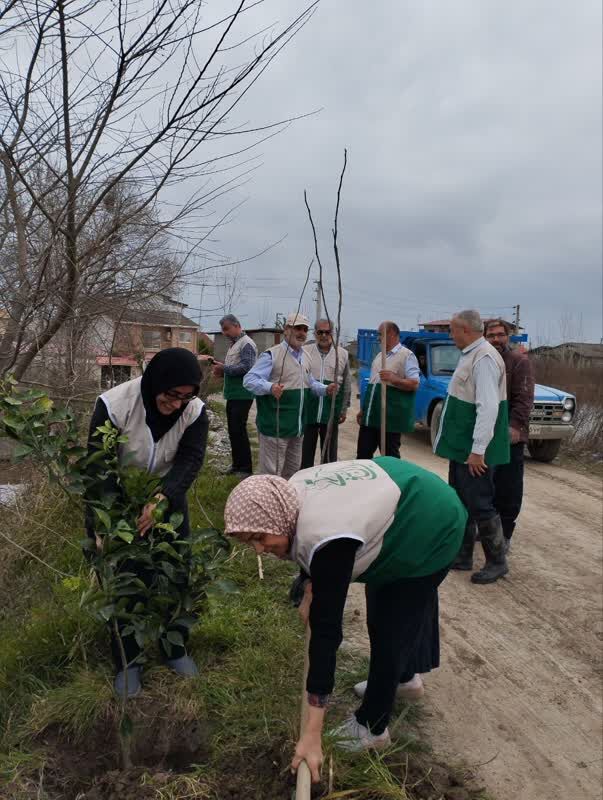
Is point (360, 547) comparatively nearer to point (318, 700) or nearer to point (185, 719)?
point (318, 700)

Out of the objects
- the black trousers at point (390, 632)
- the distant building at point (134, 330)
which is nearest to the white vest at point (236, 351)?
the distant building at point (134, 330)

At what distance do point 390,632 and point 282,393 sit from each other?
3.15 metres

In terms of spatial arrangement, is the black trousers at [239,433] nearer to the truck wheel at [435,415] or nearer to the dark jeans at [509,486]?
the dark jeans at [509,486]

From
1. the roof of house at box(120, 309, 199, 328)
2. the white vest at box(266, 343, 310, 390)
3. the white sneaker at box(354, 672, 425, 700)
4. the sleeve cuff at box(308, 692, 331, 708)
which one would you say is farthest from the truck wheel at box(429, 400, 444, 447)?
the sleeve cuff at box(308, 692, 331, 708)

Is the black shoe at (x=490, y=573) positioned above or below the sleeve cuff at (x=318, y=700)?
below

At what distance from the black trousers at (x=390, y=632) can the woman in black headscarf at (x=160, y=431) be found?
0.78 m

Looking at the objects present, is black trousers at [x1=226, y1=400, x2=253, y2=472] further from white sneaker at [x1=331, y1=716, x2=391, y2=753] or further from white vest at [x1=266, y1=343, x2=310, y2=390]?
white sneaker at [x1=331, y1=716, x2=391, y2=753]

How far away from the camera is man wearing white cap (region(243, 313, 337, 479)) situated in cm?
512

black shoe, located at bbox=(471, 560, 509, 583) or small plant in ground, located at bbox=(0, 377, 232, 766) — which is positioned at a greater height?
small plant in ground, located at bbox=(0, 377, 232, 766)

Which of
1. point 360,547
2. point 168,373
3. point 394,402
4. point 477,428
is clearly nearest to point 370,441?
point 394,402

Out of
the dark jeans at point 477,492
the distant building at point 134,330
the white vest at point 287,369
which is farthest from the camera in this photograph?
the white vest at point 287,369

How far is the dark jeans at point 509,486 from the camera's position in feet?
14.3

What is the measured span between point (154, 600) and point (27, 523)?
2.91m

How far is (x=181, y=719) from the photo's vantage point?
2473 mm
